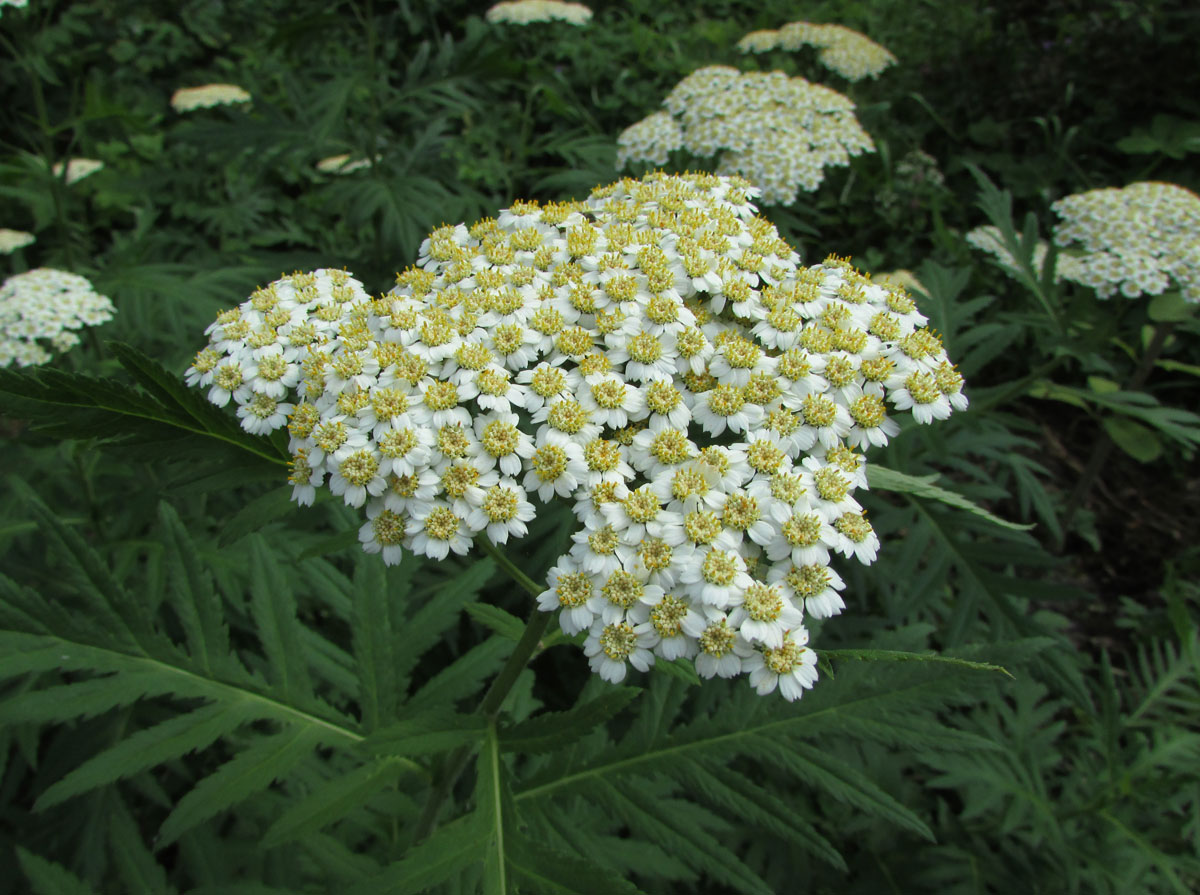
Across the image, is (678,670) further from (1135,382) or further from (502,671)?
(1135,382)

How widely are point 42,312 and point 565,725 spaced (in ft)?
11.2

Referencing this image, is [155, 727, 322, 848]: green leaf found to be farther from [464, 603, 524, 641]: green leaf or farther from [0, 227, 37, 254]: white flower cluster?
[0, 227, 37, 254]: white flower cluster

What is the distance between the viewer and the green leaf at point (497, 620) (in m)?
1.92

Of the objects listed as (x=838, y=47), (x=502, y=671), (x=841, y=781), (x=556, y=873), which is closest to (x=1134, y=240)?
(x=838, y=47)

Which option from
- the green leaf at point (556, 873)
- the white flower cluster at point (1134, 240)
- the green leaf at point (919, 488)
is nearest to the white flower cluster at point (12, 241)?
the green leaf at point (556, 873)

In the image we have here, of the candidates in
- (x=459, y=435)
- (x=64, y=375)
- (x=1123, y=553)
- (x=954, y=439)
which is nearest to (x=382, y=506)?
(x=459, y=435)

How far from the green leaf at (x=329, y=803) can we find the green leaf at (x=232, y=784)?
0.35 feet

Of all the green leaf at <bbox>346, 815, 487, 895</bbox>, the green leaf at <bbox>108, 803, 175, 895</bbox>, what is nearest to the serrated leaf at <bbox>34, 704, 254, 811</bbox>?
the green leaf at <bbox>108, 803, 175, 895</bbox>

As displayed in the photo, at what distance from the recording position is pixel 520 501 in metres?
1.72

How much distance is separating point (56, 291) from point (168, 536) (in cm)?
242

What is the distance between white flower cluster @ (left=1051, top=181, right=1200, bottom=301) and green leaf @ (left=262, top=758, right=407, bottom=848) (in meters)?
3.73

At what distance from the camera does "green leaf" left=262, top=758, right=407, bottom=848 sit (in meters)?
1.77

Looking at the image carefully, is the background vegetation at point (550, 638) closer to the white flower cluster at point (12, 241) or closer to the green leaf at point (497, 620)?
the green leaf at point (497, 620)

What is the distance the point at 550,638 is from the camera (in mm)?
1995
